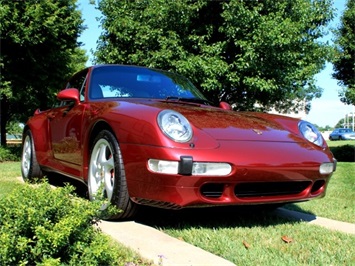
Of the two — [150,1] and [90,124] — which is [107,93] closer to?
[90,124]

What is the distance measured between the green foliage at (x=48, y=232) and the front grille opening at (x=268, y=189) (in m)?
1.20

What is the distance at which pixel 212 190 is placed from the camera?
2848mm

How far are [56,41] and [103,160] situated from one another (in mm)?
11222

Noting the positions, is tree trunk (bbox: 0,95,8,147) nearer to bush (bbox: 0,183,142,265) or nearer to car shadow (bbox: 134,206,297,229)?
car shadow (bbox: 134,206,297,229)

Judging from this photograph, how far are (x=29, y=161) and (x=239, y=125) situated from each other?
332 cm

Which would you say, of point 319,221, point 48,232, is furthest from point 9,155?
point 48,232

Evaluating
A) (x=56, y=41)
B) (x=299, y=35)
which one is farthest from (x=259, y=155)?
(x=56, y=41)

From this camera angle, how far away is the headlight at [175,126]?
278cm

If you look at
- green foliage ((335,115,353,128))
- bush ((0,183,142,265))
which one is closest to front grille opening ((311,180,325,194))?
bush ((0,183,142,265))

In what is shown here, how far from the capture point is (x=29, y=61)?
13.5 metres

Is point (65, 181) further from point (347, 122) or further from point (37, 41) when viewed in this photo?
point (347, 122)

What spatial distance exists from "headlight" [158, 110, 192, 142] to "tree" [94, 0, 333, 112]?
802 centimetres

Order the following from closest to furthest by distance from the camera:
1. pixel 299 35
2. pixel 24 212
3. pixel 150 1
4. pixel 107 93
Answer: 1. pixel 24 212
2. pixel 107 93
3. pixel 299 35
4. pixel 150 1

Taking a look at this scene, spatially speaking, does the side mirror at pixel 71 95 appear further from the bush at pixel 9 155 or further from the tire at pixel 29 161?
the bush at pixel 9 155
